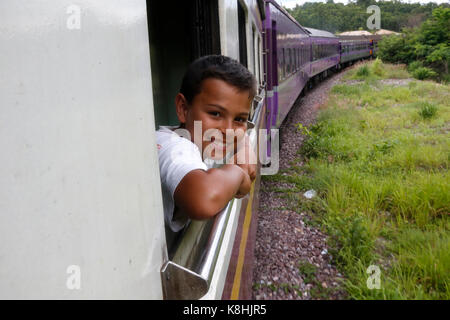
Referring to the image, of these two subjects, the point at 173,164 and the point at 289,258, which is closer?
the point at 173,164

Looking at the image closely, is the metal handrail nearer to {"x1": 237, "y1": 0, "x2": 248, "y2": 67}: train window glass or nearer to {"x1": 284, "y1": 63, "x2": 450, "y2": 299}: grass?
{"x1": 284, "y1": 63, "x2": 450, "y2": 299}: grass

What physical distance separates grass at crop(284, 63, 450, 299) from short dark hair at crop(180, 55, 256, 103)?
2076 millimetres

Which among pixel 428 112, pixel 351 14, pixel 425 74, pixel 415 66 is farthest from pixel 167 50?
pixel 351 14

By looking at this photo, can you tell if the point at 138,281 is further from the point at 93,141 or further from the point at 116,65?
the point at 116,65

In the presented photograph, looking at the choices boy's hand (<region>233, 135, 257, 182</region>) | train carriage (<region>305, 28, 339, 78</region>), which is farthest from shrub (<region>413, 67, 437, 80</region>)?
boy's hand (<region>233, 135, 257, 182</region>)

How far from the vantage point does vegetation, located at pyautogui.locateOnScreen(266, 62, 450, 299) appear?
119 inches

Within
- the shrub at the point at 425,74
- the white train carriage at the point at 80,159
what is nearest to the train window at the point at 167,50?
the white train carriage at the point at 80,159

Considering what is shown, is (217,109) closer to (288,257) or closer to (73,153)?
(73,153)

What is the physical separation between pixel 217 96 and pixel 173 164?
37 cm

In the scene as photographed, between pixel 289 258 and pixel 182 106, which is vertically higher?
pixel 182 106

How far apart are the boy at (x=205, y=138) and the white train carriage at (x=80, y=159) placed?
0.18m

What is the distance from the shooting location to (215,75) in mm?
1386

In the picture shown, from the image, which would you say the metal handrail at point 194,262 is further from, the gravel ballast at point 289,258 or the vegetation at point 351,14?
the vegetation at point 351,14

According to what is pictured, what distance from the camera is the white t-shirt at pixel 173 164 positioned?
1.09m
